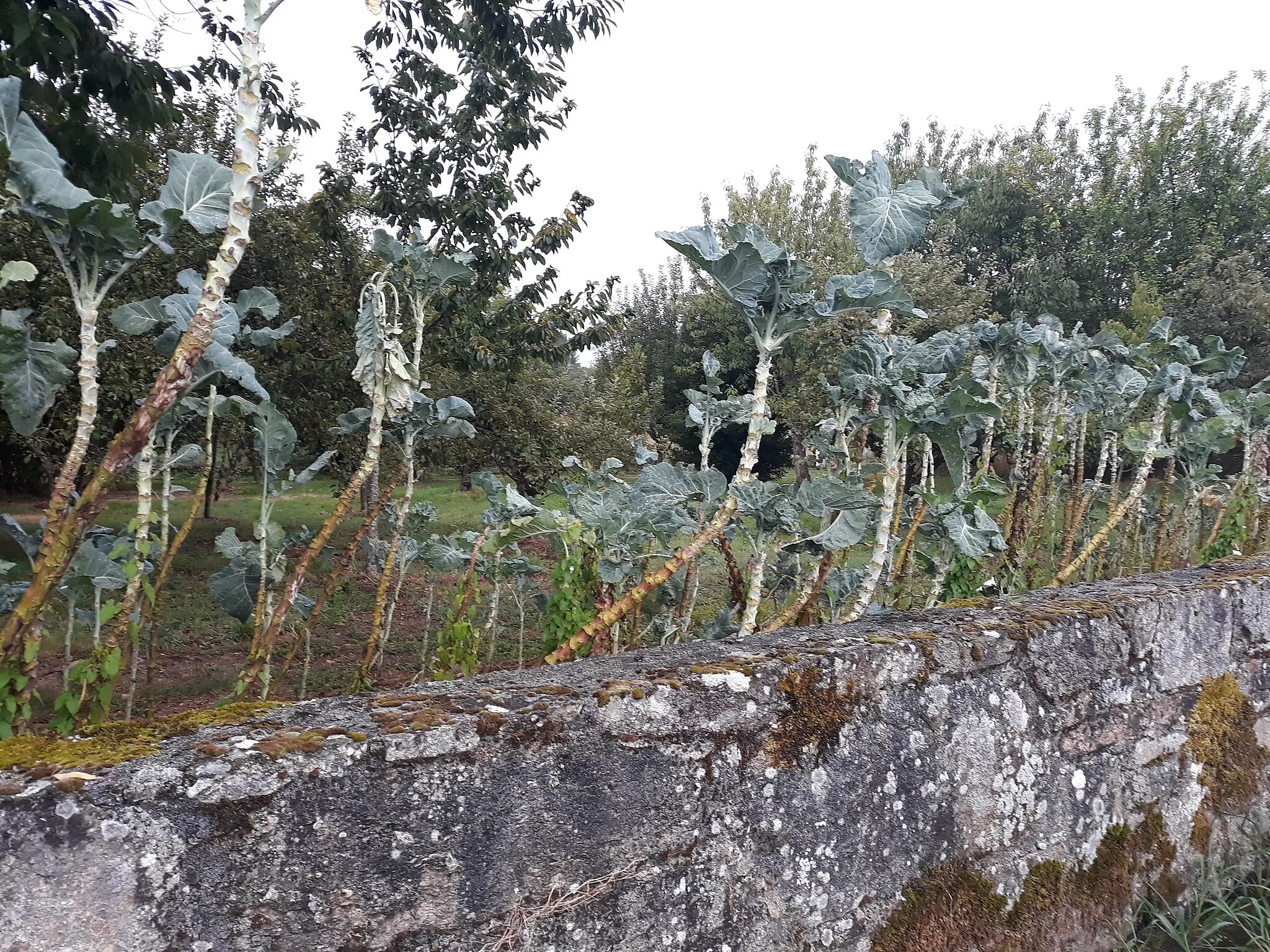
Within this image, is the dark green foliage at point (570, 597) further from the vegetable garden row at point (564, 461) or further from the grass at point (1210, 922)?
the grass at point (1210, 922)

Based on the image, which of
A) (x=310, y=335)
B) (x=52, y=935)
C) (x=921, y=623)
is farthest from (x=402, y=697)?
(x=310, y=335)

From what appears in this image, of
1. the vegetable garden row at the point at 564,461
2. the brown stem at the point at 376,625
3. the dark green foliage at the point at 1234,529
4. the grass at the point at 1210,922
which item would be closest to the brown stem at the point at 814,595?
the vegetable garden row at the point at 564,461

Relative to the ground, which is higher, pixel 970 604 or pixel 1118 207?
pixel 1118 207

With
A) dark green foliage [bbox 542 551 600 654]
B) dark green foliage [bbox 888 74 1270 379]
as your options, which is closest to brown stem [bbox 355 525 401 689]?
dark green foliage [bbox 542 551 600 654]

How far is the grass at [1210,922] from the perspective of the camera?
193 centimetres

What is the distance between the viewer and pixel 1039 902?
1.80 m

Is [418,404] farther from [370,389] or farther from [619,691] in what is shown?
[619,691]

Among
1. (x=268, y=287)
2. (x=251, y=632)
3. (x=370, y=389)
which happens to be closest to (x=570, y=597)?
(x=370, y=389)

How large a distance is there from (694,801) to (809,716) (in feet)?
1.01

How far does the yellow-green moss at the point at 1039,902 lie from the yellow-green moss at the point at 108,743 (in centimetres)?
139

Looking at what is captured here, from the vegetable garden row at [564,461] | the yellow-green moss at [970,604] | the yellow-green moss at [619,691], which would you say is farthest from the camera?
the yellow-green moss at [970,604]

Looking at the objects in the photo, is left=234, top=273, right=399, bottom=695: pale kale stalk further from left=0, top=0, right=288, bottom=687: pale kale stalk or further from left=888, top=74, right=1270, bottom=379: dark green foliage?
left=888, top=74, right=1270, bottom=379: dark green foliage

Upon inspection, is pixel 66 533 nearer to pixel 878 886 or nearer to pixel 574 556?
pixel 574 556

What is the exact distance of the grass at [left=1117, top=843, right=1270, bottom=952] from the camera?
6.33 ft
